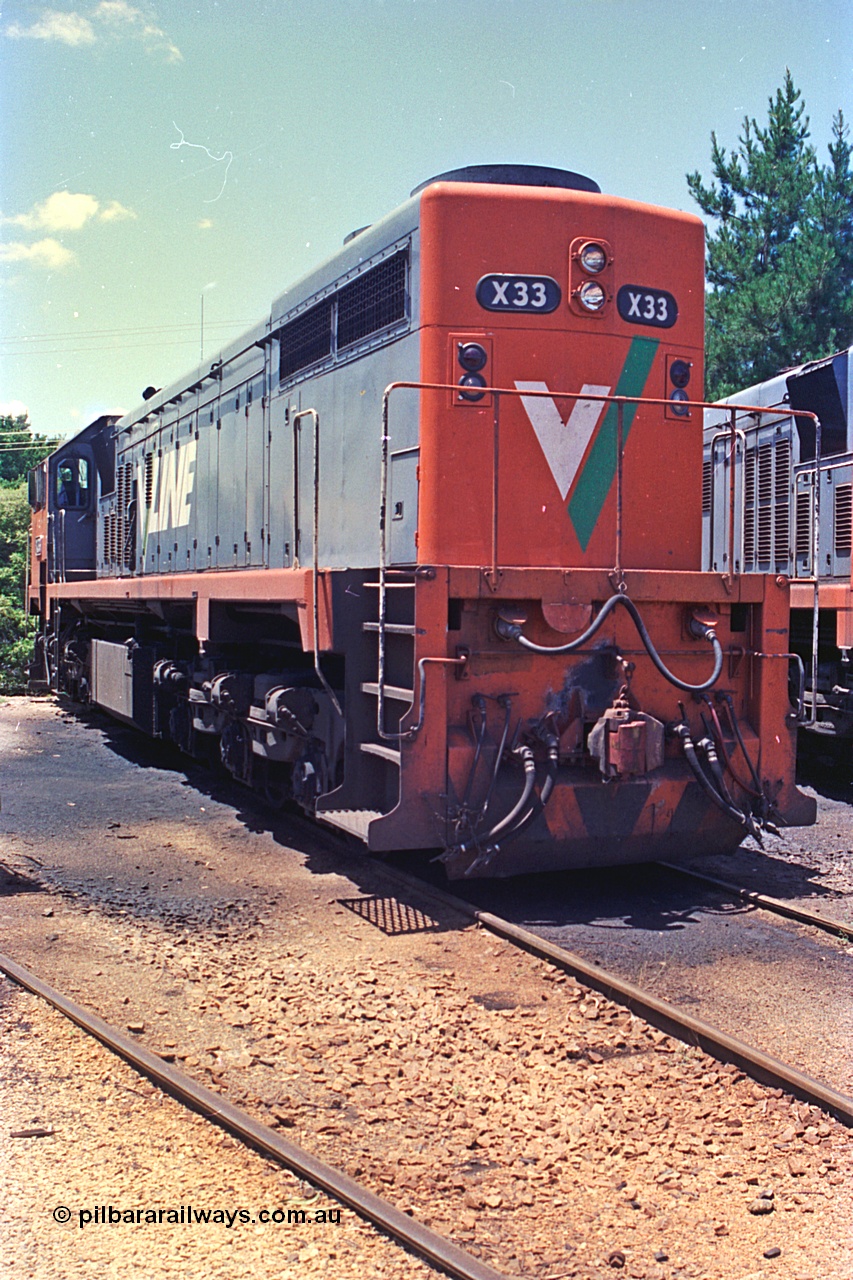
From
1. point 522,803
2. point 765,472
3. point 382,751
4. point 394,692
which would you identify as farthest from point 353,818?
point 765,472

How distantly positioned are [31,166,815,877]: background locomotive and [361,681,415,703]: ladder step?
40 mm

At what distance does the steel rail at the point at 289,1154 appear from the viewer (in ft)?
8.16

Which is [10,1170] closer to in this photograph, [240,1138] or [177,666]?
[240,1138]

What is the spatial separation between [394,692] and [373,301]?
232 centimetres

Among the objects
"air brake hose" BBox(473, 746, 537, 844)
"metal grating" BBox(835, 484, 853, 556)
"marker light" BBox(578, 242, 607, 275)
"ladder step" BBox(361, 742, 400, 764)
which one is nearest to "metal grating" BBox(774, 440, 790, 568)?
"metal grating" BBox(835, 484, 853, 556)

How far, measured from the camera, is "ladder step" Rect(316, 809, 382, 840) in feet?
16.6

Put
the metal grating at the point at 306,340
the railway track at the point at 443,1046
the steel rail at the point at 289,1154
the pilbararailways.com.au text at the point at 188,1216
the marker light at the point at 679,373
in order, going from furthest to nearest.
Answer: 1. the metal grating at the point at 306,340
2. the marker light at the point at 679,373
3. the railway track at the point at 443,1046
4. the pilbararailways.com.au text at the point at 188,1216
5. the steel rail at the point at 289,1154

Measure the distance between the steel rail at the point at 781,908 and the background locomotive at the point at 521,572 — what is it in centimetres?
26

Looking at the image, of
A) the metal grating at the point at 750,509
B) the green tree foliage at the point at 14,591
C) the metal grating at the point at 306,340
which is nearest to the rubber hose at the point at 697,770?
the metal grating at the point at 306,340

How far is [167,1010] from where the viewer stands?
13.4 feet

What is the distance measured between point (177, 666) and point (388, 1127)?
20.3ft

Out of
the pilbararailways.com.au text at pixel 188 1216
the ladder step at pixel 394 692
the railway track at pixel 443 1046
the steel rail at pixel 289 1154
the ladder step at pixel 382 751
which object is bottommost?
the railway track at pixel 443 1046

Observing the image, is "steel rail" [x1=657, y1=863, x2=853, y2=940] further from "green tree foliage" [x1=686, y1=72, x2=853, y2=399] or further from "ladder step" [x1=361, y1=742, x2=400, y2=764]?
"green tree foliage" [x1=686, y1=72, x2=853, y2=399]

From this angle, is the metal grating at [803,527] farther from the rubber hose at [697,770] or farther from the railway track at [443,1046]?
the railway track at [443,1046]
